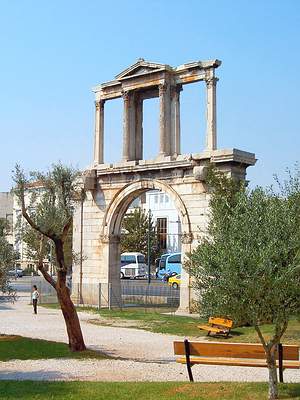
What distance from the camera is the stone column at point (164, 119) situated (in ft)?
90.0

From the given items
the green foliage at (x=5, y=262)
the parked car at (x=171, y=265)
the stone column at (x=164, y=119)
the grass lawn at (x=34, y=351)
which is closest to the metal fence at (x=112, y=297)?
the stone column at (x=164, y=119)

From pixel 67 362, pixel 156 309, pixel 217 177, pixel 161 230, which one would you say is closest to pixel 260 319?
pixel 67 362

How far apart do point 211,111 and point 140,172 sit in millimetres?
4356

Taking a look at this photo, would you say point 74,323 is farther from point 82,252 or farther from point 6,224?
point 82,252

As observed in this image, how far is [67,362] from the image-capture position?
46.2 feet

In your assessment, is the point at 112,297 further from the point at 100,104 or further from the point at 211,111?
the point at 211,111

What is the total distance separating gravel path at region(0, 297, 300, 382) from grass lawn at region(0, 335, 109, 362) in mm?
601

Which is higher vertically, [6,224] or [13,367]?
[6,224]

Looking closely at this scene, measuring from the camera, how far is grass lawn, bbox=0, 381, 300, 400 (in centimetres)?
969

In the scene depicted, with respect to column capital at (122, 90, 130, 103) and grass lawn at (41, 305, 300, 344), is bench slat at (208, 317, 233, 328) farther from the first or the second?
column capital at (122, 90, 130, 103)

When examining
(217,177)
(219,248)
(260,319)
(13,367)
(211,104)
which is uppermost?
(211,104)

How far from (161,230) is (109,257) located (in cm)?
5020

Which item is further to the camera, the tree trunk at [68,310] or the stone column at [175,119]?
the stone column at [175,119]

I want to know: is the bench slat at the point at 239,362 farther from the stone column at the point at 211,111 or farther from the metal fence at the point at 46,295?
the metal fence at the point at 46,295
